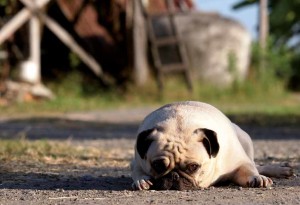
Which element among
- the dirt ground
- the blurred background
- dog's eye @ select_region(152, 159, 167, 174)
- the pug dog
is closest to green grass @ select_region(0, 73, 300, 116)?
the blurred background

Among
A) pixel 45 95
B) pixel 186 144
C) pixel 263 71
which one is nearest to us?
pixel 186 144

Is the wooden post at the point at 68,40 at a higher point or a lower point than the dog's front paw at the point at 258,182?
Result: lower

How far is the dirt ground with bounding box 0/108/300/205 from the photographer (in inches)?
253

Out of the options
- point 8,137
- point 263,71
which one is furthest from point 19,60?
point 8,137

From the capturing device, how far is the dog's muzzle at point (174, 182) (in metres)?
6.53

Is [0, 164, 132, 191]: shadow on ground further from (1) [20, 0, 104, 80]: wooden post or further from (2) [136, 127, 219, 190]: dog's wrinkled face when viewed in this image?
(1) [20, 0, 104, 80]: wooden post

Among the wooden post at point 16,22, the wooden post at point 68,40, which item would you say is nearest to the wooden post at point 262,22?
the wooden post at point 68,40

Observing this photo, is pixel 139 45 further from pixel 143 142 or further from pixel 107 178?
pixel 143 142

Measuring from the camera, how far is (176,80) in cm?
2361

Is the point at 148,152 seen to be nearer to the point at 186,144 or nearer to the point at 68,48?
the point at 186,144

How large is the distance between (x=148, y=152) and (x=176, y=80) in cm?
1710

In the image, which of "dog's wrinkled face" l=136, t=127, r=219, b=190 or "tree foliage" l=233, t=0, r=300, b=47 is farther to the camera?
"tree foliage" l=233, t=0, r=300, b=47

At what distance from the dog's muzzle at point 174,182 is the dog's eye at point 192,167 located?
0.09 m

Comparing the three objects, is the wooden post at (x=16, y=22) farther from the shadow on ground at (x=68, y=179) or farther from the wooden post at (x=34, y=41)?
the shadow on ground at (x=68, y=179)
